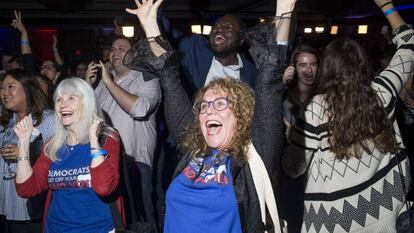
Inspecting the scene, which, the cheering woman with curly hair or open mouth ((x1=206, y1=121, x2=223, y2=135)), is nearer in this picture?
open mouth ((x1=206, y1=121, x2=223, y2=135))

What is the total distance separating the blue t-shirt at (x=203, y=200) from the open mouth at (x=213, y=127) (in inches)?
3.7

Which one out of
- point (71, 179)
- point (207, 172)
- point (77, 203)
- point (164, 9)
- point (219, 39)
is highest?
point (164, 9)

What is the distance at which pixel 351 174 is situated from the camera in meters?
2.20

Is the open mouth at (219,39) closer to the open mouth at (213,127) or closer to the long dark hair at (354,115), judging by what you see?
the long dark hair at (354,115)

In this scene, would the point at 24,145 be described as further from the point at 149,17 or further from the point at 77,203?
the point at 149,17

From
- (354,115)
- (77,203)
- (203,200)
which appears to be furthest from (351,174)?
(77,203)

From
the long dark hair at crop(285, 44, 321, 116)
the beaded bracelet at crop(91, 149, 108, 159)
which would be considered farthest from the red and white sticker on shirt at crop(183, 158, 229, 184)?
the long dark hair at crop(285, 44, 321, 116)

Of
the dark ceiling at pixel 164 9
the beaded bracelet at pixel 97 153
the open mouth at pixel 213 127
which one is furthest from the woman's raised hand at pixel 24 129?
the dark ceiling at pixel 164 9

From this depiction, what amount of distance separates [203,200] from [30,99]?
202 centimetres

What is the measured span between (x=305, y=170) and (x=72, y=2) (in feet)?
15.2

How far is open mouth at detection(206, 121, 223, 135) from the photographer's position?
188 centimetres

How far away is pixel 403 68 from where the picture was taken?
7.61 feet

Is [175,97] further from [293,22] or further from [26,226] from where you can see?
[26,226]

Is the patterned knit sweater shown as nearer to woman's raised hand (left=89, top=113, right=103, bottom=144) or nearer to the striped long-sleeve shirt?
A: woman's raised hand (left=89, top=113, right=103, bottom=144)
